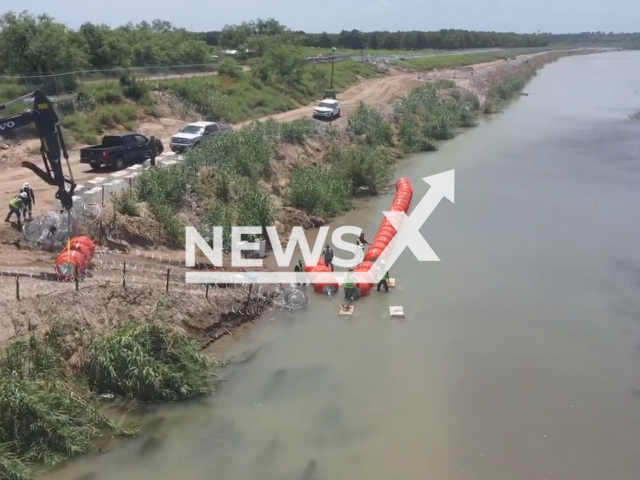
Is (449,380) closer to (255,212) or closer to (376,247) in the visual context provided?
(376,247)

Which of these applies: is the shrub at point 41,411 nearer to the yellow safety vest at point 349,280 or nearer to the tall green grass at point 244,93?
the yellow safety vest at point 349,280

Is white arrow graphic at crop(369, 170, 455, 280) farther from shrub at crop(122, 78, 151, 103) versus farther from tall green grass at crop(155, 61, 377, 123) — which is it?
shrub at crop(122, 78, 151, 103)

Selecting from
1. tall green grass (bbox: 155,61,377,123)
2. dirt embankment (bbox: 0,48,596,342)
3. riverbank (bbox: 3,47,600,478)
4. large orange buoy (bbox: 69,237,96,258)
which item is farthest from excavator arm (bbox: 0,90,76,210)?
tall green grass (bbox: 155,61,377,123)

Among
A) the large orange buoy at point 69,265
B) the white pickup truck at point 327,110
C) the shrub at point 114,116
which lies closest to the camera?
the large orange buoy at point 69,265

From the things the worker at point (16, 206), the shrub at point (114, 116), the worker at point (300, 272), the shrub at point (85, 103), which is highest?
the shrub at point (85, 103)

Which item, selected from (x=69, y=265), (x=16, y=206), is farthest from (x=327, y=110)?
(x=69, y=265)

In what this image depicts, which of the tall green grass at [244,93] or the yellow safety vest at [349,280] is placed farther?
the tall green grass at [244,93]

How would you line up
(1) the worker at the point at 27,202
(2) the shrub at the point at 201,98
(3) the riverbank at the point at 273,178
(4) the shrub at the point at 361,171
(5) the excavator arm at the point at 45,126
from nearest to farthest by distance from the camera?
(5) the excavator arm at the point at 45,126 → (1) the worker at the point at 27,202 → (3) the riverbank at the point at 273,178 → (4) the shrub at the point at 361,171 → (2) the shrub at the point at 201,98

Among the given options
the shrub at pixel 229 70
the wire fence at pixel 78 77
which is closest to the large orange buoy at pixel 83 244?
the wire fence at pixel 78 77
